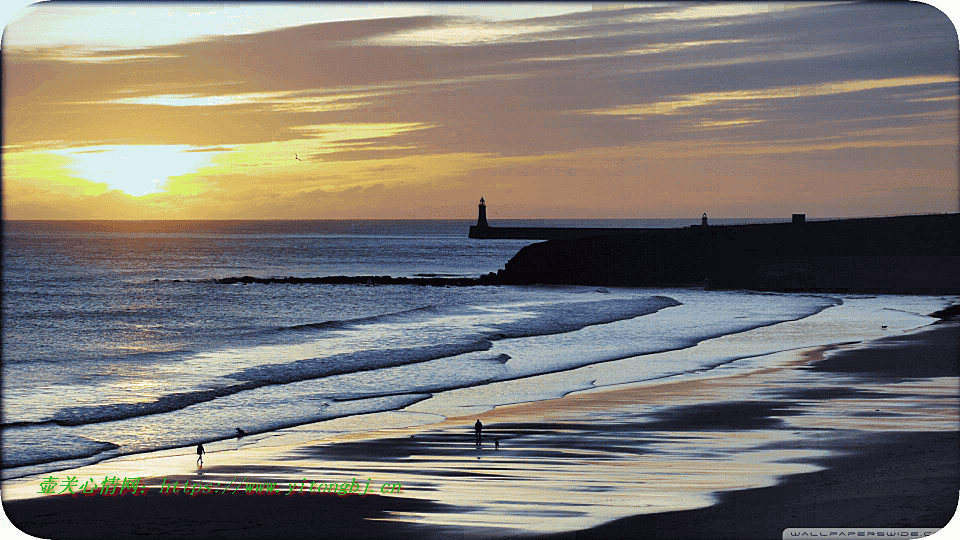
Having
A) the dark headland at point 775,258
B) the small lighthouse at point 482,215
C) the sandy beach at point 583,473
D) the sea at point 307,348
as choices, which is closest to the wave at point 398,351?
the sea at point 307,348

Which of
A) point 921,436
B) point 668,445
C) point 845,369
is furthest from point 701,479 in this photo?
point 845,369

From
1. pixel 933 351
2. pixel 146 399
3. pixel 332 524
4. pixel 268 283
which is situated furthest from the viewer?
pixel 268 283

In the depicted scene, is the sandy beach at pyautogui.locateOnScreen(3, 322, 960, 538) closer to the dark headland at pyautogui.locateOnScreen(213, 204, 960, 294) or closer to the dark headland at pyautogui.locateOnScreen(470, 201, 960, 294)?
the dark headland at pyautogui.locateOnScreen(213, 204, 960, 294)

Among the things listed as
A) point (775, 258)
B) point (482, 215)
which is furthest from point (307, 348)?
point (482, 215)

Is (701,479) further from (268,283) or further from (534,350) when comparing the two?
(268,283)

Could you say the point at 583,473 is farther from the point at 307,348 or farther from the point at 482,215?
the point at 482,215

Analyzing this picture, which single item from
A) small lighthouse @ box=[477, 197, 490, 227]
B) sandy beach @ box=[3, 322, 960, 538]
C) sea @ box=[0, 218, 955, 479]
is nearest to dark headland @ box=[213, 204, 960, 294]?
sea @ box=[0, 218, 955, 479]

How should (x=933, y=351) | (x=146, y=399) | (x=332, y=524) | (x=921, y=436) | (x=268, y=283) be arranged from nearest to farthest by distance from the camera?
1. (x=332, y=524)
2. (x=921, y=436)
3. (x=146, y=399)
4. (x=933, y=351)
5. (x=268, y=283)
